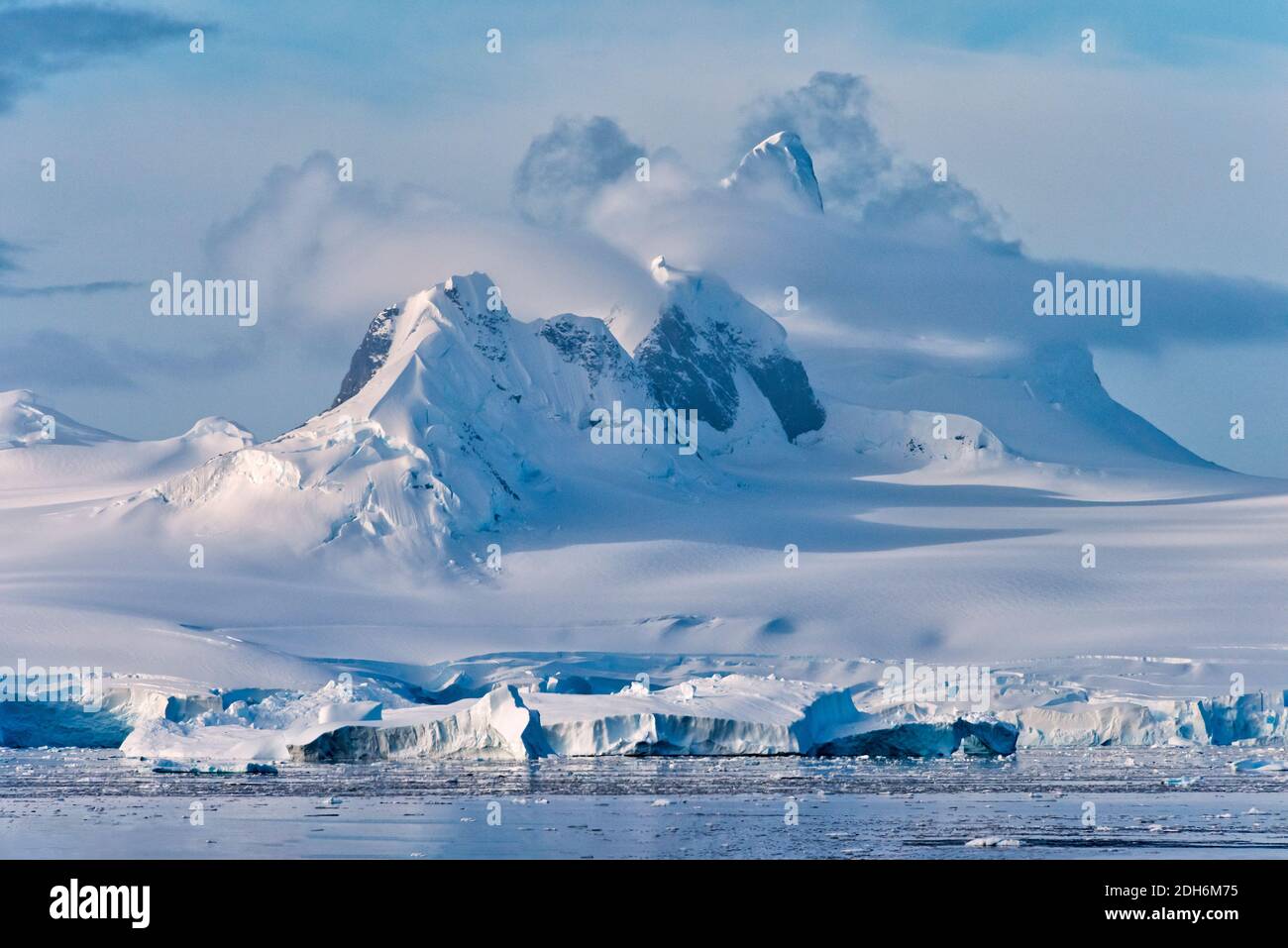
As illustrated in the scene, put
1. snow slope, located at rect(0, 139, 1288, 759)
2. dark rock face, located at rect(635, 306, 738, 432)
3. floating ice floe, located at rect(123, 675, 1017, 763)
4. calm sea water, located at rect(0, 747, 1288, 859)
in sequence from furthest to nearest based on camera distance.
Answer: dark rock face, located at rect(635, 306, 738, 432) < snow slope, located at rect(0, 139, 1288, 759) < floating ice floe, located at rect(123, 675, 1017, 763) < calm sea water, located at rect(0, 747, 1288, 859)

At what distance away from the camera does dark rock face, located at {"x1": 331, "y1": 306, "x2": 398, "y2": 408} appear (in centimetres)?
11244

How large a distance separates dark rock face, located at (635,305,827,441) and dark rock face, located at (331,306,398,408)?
51.6ft

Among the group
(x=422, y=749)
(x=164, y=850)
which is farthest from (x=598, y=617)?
(x=164, y=850)

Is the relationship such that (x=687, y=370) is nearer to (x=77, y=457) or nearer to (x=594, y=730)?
(x=77, y=457)

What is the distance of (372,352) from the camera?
113 m

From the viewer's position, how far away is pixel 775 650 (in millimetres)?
85625

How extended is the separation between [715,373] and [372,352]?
2433 cm

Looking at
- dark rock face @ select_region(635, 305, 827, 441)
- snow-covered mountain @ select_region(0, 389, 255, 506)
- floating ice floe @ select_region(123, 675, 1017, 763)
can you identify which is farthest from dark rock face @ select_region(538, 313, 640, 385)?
floating ice floe @ select_region(123, 675, 1017, 763)

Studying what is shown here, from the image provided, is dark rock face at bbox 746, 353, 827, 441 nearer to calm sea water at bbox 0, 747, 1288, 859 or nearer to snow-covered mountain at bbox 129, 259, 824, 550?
snow-covered mountain at bbox 129, 259, 824, 550

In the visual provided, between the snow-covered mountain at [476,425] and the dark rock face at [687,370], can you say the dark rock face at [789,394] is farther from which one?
the dark rock face at [687,370]

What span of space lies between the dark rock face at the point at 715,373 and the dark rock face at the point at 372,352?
15724 mm

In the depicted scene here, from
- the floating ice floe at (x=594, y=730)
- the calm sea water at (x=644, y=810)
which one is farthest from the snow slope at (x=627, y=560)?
the calm sea water at (x=644, y=810)

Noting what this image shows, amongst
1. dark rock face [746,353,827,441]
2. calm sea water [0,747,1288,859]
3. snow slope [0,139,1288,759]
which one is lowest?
calm sea water [0,747,1288,859]
